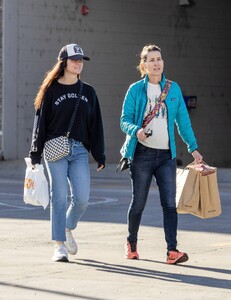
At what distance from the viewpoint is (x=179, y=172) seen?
10.1 m

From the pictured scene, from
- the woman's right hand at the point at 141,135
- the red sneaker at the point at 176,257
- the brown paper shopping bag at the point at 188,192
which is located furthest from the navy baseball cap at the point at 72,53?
the red sneaker at the point at 176,257

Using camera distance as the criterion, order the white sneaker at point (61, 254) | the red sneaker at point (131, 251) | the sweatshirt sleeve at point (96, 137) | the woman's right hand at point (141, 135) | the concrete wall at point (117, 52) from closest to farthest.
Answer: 1. the woman's right hand at point (141, 135)
2. the white sneaker at point (61, 254)
3. the sweatshirt sleeve at point (96, 137)
4. the red sneaker at point (131, 251)
5. the concrete wall at point (117, 52)

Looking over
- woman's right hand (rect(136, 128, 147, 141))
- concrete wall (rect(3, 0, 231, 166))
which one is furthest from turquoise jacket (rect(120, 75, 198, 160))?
concrete wall (rect(3, 0, 231, 166))

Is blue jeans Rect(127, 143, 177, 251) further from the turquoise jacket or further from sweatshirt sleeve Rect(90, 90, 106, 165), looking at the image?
sweatshirt sleeve Rect(90, 90, 106, 165)

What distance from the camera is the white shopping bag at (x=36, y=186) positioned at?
9.99m

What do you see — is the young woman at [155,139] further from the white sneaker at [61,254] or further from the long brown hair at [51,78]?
the white sneaker at [61,254]

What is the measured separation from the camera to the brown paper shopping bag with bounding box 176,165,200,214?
977cm

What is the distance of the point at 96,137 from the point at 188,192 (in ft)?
3.36

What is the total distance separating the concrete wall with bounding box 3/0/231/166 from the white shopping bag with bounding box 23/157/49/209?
56.4 ft

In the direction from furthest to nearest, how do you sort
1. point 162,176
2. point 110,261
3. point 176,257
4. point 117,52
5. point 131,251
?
point 117,52 < point 131,251 < point 110,261 < point 162,176 < point 176,257

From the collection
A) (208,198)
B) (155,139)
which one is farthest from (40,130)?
(208,198)

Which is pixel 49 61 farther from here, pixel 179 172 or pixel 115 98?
pixel 179 172

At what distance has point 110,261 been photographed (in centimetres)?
984

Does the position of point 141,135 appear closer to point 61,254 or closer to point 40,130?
point 40,130
